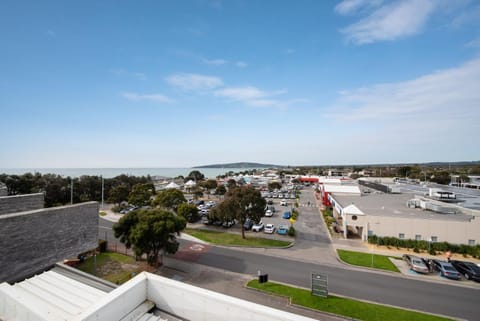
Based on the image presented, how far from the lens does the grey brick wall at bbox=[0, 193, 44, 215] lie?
10.3 meters

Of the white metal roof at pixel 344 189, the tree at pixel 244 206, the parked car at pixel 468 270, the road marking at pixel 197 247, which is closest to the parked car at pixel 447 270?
the parked car at pixel 468 270

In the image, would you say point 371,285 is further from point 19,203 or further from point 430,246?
point 19,203

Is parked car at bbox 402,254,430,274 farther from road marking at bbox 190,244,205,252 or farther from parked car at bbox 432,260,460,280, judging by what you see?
road marking at bbox 190,244,205,252

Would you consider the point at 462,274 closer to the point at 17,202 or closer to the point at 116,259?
the point at 116,259

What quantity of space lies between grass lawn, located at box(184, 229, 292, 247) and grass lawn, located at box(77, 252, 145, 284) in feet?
22.4

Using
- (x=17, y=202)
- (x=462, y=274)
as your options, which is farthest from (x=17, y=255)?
(x=462, y=274)

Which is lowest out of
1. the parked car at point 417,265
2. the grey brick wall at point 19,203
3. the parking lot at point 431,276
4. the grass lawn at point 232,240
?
the grass lawn at point 232,240

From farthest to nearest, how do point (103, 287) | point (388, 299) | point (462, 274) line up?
point (462, 274) < point (388, 299) < point (103, 287)

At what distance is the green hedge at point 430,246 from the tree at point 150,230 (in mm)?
18183

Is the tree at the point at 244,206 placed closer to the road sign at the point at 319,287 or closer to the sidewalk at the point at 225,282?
the sidewalk at the point at 225,282

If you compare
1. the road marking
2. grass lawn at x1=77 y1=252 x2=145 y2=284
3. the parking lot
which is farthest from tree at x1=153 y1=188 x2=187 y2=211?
the parking lot

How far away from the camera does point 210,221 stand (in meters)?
26.2

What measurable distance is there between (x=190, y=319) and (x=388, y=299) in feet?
40.4

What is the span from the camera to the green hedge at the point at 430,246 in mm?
17578
